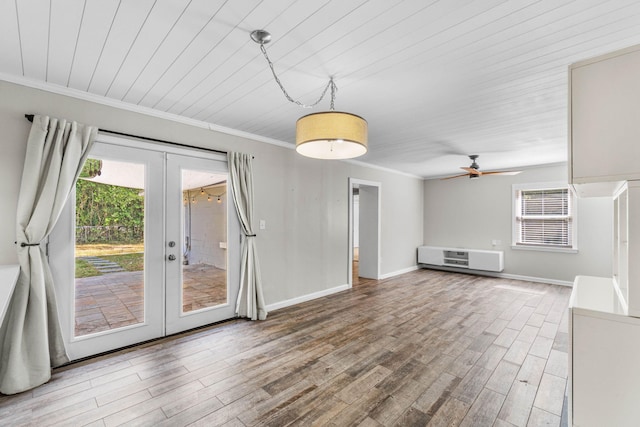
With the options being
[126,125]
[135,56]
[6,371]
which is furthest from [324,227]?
[6,371]

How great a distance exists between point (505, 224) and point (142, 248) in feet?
23.2

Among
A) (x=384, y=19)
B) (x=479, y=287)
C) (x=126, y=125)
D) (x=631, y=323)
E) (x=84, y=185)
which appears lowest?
(x=479, y=287)

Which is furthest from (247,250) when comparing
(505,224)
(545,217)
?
(545,217)

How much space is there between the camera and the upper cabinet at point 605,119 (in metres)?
1.15

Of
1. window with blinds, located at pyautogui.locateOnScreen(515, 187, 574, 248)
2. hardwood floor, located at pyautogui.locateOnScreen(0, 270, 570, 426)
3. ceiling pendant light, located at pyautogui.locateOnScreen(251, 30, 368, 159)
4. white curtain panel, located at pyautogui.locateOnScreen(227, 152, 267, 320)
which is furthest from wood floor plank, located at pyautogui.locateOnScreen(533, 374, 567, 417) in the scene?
window with blinds, located at pyautogui.locateOnScreen(515, 187, 574, 248)

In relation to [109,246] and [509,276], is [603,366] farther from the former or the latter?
[509,276]

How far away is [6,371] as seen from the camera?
2209mm

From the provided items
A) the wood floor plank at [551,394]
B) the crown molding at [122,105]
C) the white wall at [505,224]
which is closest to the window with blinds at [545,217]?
the white wall at [505,224]

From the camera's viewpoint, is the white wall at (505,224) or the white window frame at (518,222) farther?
the white window frame at (518,222)

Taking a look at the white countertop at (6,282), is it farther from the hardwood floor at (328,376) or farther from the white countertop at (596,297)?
the white countertop at (596,297)

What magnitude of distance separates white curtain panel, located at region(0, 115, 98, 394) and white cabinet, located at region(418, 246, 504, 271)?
7033mm

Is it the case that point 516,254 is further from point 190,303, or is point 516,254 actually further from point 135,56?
point 135,56

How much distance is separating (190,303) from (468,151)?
15.8ft

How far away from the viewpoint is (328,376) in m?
2.46
